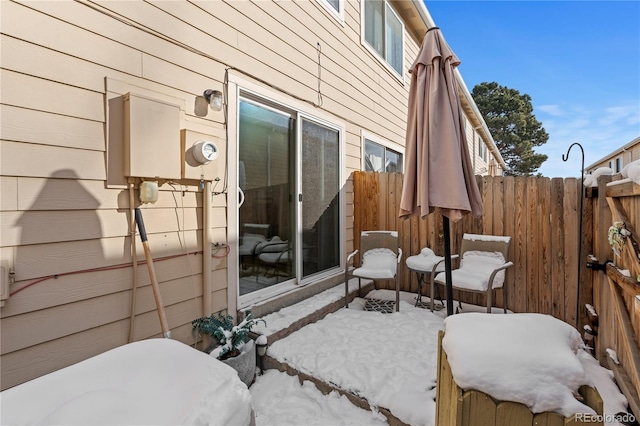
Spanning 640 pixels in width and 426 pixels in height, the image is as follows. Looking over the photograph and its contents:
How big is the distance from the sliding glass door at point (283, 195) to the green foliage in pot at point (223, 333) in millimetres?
552

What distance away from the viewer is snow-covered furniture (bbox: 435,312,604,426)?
104 cm

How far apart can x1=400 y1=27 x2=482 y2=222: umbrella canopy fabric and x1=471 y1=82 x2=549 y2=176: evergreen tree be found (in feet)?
72.6

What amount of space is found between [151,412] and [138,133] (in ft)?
5.89

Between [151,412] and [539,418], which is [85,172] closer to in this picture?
[151,412]

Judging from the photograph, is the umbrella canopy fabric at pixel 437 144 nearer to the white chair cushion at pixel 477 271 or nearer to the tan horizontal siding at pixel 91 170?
the white chair cushion at pixel 477 271

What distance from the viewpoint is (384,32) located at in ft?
18.5

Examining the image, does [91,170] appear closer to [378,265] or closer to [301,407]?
[301,407]

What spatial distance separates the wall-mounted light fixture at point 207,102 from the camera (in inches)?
101

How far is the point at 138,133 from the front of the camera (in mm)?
2074

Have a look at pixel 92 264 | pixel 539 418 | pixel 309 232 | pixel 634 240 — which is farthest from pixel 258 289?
pixel 634 240

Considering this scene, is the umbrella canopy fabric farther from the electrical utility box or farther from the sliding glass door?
the electrical utility box

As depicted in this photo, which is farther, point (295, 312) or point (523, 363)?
point (295, 312)

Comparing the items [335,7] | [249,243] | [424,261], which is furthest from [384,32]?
[249,243]

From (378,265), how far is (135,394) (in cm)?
320
